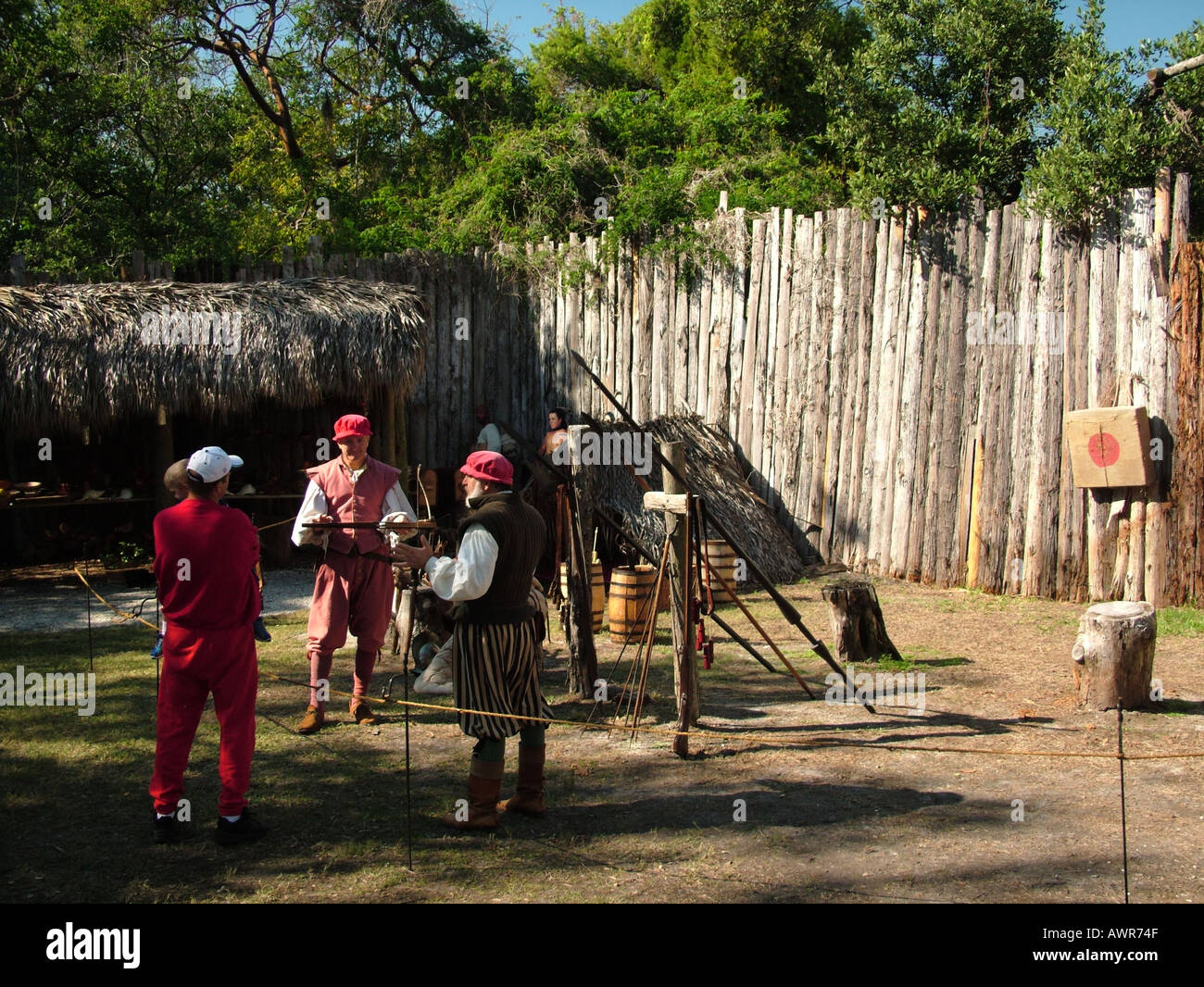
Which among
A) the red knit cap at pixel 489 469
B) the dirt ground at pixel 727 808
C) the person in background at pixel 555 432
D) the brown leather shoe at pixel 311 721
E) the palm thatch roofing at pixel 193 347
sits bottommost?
the dirt ground at pixel 727 808

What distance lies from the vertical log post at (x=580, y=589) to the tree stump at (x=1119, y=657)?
2.92 m

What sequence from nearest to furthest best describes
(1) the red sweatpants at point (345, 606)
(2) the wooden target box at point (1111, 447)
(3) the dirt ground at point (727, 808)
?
1. (3) the dirt ground at point (727, 808)
2. (1) the red sweatpants at point (345, 606)
3. (2) the wooden target box at point (1111, 447)

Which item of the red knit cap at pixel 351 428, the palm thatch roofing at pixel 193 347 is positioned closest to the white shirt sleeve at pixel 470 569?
the red knit cap at pixel 351 428

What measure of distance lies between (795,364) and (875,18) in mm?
3921

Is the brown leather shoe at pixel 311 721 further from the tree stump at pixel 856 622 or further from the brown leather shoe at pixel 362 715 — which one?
the tree stump at pixel 856 622

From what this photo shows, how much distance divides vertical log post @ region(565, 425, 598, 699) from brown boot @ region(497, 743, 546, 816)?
1.95 metres

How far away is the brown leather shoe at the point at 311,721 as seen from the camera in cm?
662

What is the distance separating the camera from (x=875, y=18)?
40.5 ft

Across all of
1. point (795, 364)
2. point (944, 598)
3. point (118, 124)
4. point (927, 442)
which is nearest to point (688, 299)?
point (795, 364)

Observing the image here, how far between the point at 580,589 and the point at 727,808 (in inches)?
81.7

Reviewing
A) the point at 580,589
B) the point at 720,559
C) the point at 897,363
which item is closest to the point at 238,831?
the point at 580,589

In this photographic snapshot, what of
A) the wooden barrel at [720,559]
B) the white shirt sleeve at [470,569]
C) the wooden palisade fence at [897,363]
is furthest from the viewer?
the wooden barrel at [720,559]

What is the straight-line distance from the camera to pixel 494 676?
502cm

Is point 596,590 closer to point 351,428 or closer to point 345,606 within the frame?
point 345,606
